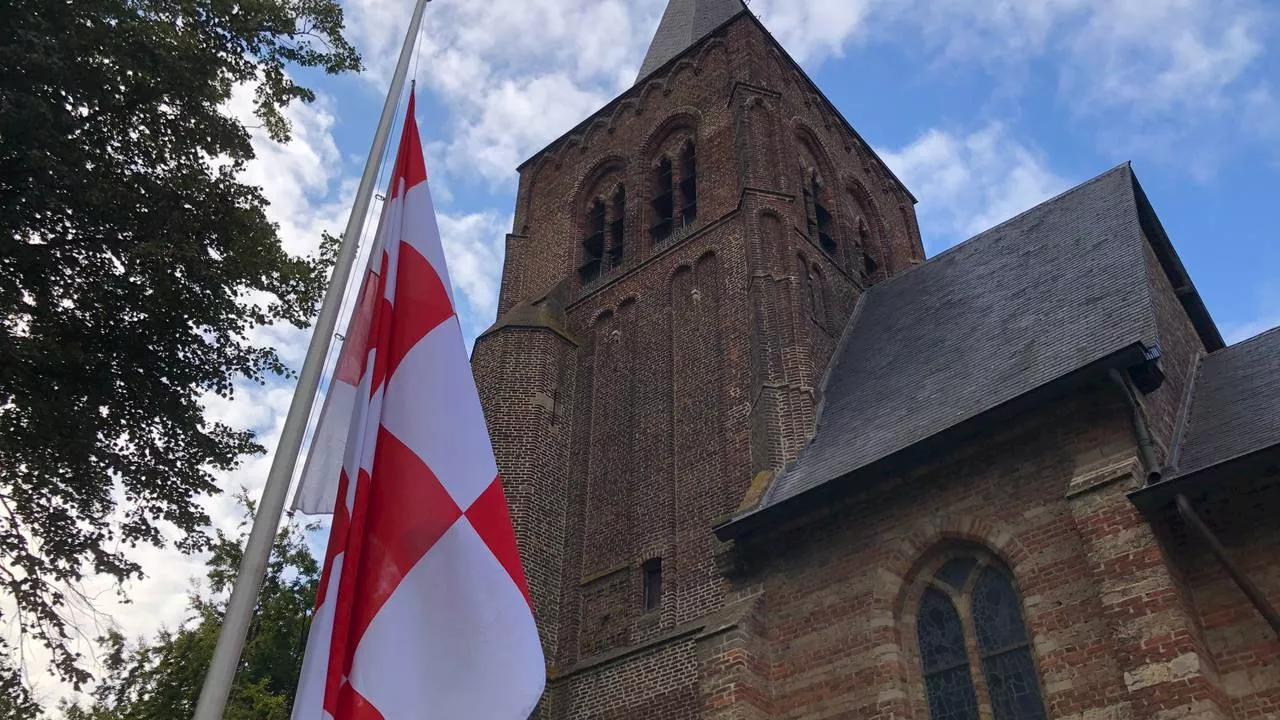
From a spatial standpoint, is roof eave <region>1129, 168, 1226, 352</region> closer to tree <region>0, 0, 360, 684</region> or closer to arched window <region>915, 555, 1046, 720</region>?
arched window <region>915, 555, 1046, 720</region>

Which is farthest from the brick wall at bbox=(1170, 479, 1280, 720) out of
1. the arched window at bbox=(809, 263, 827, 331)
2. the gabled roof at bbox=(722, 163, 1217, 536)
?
the arched window at bbox=(809, 263, 827, 331)

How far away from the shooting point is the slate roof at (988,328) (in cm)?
1135

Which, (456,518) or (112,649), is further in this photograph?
(112,649)

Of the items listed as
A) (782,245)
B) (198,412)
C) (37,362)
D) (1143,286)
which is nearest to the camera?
(37,362)

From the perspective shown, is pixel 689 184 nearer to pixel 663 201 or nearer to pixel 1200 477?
pixel 663 201

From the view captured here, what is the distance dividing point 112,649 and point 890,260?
17118 mm

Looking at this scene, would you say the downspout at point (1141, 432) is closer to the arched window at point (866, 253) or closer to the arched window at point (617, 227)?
the arched window at point (866, 253)

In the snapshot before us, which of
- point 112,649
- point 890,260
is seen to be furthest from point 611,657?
point 890,260

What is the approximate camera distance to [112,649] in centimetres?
1044

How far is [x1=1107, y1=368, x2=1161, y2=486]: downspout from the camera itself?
9283 millimetres

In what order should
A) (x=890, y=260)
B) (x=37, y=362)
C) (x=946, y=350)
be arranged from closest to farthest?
Answer: (x=37, y=362), (x=946, y=350), (x=890, y=260)

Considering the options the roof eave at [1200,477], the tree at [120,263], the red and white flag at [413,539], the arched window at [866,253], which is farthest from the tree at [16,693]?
the arched window at [866,253]

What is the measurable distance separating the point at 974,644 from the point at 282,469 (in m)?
7.70

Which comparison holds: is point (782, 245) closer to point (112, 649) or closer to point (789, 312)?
point (789, 312)
